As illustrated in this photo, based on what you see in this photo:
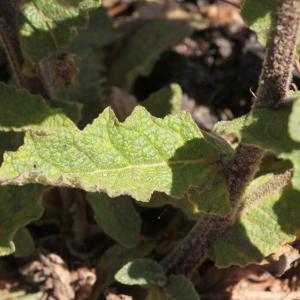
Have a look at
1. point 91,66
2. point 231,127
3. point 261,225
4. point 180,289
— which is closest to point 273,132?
point 231,127

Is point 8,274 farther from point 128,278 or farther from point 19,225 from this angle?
point 128,278

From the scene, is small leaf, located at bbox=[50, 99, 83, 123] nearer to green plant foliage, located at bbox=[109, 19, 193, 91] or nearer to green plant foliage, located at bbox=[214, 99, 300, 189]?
green plant foliage, located at bbox=[214, 99, 300, 189]

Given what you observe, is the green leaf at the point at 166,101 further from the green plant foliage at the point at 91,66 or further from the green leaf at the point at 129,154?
the green leaf at the point at 129,154

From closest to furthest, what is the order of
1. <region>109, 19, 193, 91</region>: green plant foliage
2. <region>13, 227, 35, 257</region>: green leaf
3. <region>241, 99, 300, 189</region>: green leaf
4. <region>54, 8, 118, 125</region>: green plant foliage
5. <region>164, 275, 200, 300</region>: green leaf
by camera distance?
<region>241, 99, 300, 189</region>: green leaf
<region>164, 275, 200, 300</region>: green leaf
<region>13, 227, 35, 257</region>: green leaf
<region>54, 8, 118, 125</region>: green plant foliage
<region>109, 19, 193, 91</region>: green plant foliage

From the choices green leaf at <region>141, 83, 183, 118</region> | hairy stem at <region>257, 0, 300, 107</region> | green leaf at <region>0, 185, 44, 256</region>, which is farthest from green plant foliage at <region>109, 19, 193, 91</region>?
hairy stem at <region>257, 0, 300, 107</region>

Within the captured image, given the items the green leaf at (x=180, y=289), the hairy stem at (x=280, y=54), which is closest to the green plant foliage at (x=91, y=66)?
the green leaf at (x=180, y=289)
